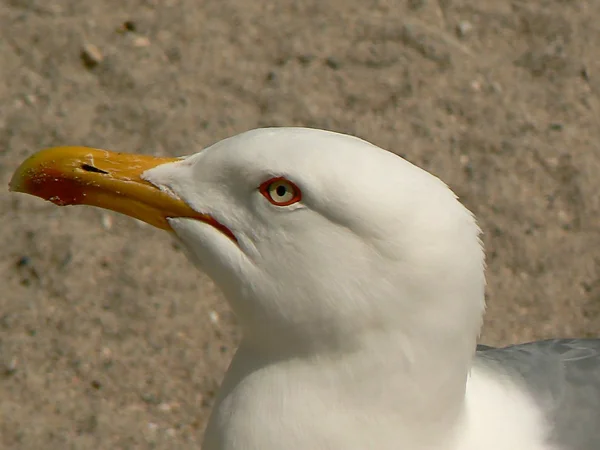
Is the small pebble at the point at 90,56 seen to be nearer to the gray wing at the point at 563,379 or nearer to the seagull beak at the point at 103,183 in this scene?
the seagull beak at the point at 103,183

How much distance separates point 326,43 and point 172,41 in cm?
76

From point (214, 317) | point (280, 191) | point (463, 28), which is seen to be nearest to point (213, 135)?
point (214, 317)

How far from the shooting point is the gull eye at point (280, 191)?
78.7 inches

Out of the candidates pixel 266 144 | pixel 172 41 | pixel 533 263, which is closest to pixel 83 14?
pixel 172 41

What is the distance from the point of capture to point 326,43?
4652 millimetres

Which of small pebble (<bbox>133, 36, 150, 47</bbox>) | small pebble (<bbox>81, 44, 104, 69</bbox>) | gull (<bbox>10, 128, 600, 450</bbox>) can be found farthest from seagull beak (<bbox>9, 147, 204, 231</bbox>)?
small pebble (<bbox>133, 36, 150, 47</bbox>)

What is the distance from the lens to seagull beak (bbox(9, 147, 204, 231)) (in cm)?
223

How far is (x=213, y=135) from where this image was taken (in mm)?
4281

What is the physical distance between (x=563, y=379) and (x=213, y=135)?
7.09ft

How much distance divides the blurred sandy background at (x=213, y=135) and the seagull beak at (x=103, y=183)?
1.35m

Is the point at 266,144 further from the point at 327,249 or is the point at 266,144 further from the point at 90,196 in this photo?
the point at 90,196

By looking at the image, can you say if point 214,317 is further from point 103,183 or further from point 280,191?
point 280,191

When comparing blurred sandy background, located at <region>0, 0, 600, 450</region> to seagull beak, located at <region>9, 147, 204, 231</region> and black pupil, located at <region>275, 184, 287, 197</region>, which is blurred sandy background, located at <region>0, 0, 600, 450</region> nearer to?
seagull beak, located at <region>9, 147, 204, 231</region>

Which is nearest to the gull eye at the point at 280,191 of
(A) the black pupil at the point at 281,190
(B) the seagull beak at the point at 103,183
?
(A) the black pupil at the point at 281,190
